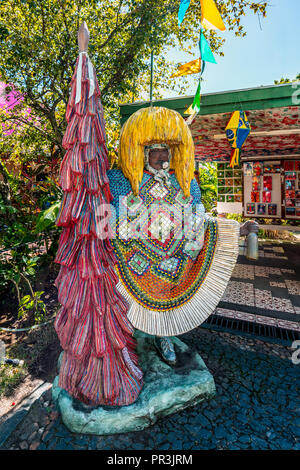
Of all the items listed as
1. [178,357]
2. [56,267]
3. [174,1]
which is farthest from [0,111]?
[178,357]

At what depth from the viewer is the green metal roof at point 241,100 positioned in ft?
9.27

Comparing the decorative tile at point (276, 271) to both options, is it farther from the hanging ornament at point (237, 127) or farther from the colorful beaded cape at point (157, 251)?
the colorful beaded cape at point (157, 251)

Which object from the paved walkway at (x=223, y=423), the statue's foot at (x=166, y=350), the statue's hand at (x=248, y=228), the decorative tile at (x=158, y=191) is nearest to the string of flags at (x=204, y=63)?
the decorative tile at (x=158, y=191)

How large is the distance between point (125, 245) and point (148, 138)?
0.68 meters

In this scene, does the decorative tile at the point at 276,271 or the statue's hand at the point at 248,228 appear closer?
the statue's hand at the point at 248,228

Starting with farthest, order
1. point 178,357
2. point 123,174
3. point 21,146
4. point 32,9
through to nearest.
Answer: point 21,146 → point 32,9 → point 178,357 → point 123,174

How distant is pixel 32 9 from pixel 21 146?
8.97ft

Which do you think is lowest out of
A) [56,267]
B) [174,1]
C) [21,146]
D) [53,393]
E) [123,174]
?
[53,393]

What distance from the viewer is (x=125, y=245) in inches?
67.4

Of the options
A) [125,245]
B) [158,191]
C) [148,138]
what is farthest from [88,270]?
[148,138]

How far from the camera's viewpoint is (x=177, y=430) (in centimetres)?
156

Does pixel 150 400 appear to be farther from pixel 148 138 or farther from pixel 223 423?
pixel 148 138

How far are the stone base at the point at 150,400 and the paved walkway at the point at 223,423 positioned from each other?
51 millimetres

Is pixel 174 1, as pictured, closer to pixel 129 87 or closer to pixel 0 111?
pixel 129 87
